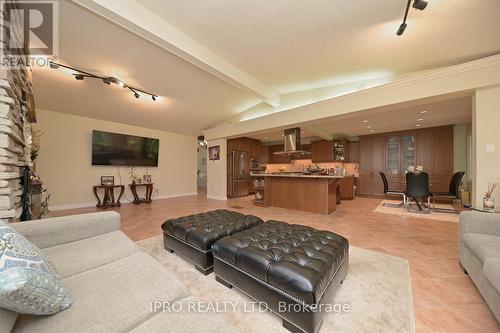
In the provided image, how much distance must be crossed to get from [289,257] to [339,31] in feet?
9.51

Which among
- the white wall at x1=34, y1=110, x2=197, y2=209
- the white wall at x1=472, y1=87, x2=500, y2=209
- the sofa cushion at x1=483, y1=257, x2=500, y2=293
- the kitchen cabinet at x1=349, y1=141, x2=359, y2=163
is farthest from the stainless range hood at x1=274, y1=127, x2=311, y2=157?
the white wall at x1=34, y1=110, x2=197, y2=209

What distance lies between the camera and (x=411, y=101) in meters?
3.29

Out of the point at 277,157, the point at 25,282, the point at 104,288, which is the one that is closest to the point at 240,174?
the point at 277,157

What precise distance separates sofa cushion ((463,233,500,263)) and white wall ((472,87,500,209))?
4.53 ft

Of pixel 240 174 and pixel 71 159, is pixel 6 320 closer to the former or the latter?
pixel 71 159

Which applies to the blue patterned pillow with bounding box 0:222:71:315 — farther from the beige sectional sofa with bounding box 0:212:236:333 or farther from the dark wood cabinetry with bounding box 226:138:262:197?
the dark wood cabinetry with bounding box 226:138:262:197

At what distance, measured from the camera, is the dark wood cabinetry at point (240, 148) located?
7.15 m

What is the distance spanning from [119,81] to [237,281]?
414 cm

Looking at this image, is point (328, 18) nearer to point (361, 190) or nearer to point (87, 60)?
point (87, 60)

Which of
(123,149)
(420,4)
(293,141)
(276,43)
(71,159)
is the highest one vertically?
(276,43)

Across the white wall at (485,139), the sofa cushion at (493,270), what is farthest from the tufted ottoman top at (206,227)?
the white wall at (485,139)

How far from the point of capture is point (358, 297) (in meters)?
1.63

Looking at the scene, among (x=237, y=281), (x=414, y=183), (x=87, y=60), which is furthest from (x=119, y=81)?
(x=414, y=183)

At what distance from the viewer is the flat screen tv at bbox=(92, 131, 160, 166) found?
551 cm
